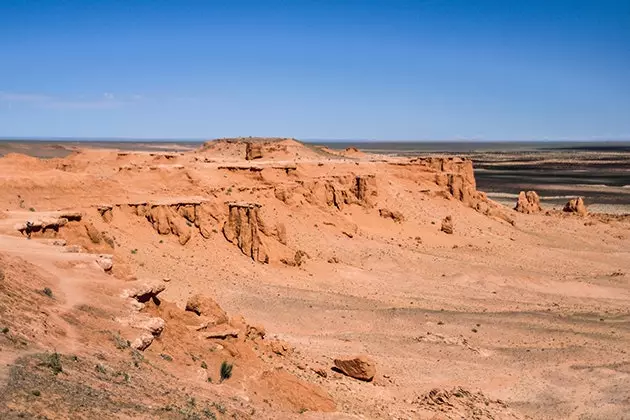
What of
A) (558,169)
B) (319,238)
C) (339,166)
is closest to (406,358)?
(319,238)

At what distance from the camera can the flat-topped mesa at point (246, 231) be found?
31.3 meters

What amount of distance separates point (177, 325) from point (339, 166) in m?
32.6

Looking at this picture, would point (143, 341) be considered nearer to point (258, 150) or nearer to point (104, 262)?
point (104, 262)

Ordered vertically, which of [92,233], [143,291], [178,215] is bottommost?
[143,291]

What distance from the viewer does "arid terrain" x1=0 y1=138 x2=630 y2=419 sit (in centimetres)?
1262

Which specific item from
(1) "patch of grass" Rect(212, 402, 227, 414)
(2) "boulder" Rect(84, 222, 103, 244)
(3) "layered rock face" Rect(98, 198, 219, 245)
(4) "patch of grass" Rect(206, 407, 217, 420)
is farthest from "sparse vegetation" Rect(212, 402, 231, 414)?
(3) "layered rock face" Rect(98, 198, 219, 245)

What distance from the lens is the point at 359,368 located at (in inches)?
703

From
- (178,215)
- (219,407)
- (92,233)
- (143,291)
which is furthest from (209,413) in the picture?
(178,215)

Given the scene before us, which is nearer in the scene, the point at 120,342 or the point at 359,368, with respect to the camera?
the point at 120,342

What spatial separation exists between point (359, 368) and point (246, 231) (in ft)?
48.9

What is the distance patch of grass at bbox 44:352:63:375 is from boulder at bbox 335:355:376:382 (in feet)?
29.6

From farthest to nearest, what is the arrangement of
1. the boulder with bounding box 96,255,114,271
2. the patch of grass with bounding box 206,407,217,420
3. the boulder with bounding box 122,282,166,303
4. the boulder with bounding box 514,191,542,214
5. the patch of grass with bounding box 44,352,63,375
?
1. the boulder with bounding box 514,191,542,214
2. the boulder with bounding box 96,255,114,271
3. the boulder with bounding box 122,282,166,303
4. the patch of grass with bounding box 206,407,217,420
5. the patch of grass with bounding box 44,352,63,375

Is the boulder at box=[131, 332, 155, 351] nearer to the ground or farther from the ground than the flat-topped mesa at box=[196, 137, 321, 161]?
nearer to the ground

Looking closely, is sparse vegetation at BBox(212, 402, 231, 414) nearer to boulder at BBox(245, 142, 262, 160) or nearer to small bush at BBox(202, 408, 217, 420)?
small bush at BBox(202, 408, 217, 420)
